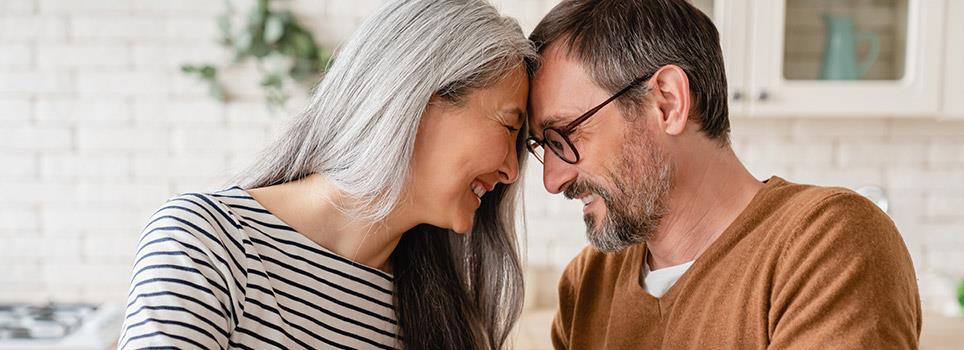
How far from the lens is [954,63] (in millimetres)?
2771

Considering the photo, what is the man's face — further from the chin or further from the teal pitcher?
the teal pitcher

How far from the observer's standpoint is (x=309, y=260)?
151 cm

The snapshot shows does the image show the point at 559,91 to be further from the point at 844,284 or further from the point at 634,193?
the point at 844,284

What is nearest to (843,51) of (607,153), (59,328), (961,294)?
(961,294)

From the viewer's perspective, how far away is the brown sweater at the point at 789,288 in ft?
4.03

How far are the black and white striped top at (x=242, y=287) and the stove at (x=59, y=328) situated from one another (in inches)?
47.2

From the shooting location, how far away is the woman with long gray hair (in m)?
1.38

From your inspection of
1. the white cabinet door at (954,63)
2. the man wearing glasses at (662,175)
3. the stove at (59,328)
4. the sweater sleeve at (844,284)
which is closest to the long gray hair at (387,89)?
the man wearing glasses at (662,175)

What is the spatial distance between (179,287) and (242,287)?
14 cm

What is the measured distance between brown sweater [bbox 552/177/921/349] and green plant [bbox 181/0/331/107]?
5.08 feet

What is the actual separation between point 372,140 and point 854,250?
2.35 ft

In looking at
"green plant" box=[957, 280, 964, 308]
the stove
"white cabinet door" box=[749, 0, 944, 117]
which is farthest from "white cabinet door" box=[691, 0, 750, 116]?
the stove

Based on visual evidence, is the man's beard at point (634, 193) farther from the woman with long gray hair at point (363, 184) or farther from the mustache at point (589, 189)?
the woman with long gray hair at point (363, 184)

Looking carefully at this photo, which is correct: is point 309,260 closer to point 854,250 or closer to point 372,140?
point 372,140
